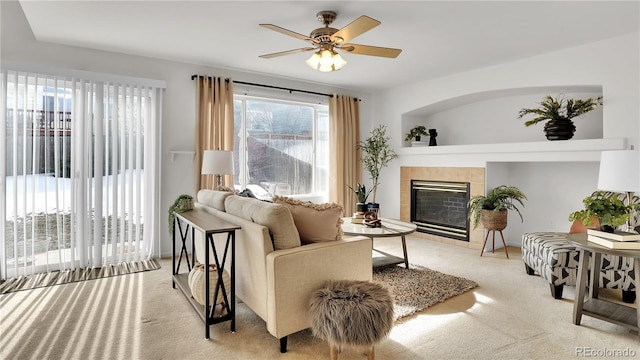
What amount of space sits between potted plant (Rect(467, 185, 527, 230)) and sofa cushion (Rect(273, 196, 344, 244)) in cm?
268

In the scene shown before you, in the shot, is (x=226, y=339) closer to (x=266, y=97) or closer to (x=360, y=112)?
(x=266, y=97)

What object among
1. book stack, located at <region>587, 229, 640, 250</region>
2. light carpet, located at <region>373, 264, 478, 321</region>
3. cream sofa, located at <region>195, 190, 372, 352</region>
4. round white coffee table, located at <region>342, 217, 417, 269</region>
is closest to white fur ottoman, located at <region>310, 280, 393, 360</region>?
cream sofa, located at <region>195, 190, 372, 352</region>

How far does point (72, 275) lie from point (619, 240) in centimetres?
466

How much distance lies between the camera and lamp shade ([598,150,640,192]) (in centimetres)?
223

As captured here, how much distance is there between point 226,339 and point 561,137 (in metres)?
4.09

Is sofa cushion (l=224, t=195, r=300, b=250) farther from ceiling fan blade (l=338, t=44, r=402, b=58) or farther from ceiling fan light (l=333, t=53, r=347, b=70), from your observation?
ceiling fan blade (l=338, t=44, r=402, b=58)

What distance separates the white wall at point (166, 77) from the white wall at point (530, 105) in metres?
2.66

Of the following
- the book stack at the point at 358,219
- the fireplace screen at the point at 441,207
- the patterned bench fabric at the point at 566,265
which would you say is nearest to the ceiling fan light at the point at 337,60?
the book stack at the point at 358,219

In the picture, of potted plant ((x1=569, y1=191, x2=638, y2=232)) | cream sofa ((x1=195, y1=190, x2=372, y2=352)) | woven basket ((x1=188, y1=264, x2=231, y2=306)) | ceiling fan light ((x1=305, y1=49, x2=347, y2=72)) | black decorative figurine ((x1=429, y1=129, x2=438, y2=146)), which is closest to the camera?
cream sofa ((x1=195, y1=190, x2=372, y2=352))

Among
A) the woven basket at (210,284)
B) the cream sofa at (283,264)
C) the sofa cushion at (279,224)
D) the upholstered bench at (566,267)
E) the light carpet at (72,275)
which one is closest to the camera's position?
the cream sofa at (283,264)

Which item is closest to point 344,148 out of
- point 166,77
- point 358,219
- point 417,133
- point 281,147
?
point 281,147

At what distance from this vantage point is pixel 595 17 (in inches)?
123

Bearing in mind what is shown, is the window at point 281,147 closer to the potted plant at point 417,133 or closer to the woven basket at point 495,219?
the potted plant at point 417,133

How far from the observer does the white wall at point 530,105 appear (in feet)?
11.9
